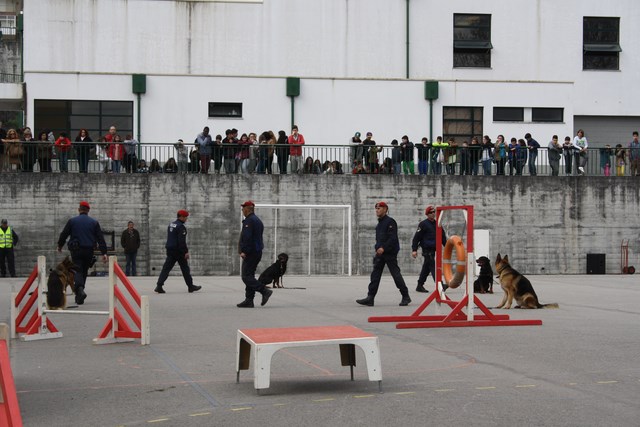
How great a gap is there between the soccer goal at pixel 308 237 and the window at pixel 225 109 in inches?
249

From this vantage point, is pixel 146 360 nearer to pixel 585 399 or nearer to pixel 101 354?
pixel 101 354

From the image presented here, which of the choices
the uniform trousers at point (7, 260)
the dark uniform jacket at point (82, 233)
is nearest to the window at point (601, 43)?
the uniform trousers at point (7, 260)

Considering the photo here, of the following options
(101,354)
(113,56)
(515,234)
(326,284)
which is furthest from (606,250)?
(101,354)

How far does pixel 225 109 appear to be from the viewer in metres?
36.6

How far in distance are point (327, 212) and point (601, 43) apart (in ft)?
51.2

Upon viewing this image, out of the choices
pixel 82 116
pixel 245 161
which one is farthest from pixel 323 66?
pixel 82 116

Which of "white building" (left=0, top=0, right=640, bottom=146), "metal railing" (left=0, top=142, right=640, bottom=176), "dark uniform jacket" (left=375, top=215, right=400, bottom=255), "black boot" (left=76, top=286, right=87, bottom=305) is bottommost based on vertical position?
"black boot" (left=76, top=286, right=87, bottom=305)

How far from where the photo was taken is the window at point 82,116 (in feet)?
117

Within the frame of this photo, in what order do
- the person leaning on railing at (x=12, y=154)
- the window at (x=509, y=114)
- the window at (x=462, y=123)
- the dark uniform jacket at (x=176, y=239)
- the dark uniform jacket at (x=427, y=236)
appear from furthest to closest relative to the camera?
the window at (x=509, y=114), the window at (x=462, y=123), the person leaning on railing at (x=12, y=154), the dark uniform jacket at (x=176, y=239), the dark uniform jacket at (x=427, y=236)

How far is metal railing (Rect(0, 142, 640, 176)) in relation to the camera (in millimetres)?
30922

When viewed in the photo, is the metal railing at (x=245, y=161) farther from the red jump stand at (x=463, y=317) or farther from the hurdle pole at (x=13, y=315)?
the hurdle pole at (x=13, y=315)

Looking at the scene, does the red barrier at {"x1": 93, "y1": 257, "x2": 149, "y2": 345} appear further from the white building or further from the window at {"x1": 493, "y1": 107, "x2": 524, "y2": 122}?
the window at {"x1": 493, "y1": 107, "x2": 524, "y2": 122}

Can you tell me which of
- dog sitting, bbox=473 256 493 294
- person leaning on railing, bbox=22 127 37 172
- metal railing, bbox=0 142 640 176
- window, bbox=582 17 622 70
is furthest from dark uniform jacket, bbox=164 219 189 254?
window, bbox=582 17 622 70

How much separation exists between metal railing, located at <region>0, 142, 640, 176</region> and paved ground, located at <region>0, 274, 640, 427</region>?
1623 centimetres
